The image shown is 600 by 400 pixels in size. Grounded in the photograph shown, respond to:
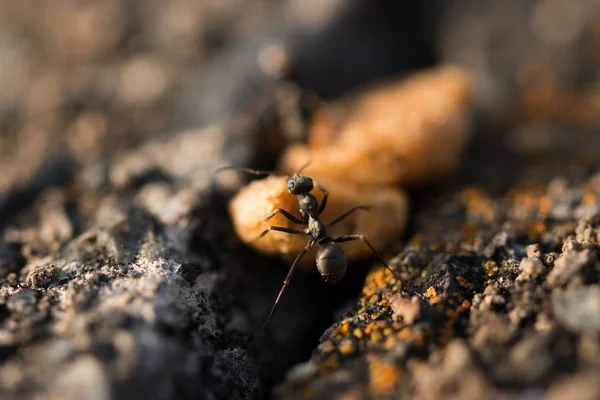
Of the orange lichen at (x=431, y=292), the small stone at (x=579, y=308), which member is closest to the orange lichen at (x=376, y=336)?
the orange lichen at (x=431, y=292)

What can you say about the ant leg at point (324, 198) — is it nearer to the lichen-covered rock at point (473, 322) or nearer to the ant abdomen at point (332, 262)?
the ant abdomen at point (332, 262)

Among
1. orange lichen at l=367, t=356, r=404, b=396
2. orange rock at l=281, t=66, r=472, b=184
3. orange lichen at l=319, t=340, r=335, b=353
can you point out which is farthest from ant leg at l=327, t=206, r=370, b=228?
orange lichen at l=367, t=356, r=404, b=396

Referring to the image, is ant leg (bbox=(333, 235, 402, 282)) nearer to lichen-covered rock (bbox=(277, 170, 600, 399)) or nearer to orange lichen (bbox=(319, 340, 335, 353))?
lichen-covered rock (bbox=(277, 170, 600, 399))

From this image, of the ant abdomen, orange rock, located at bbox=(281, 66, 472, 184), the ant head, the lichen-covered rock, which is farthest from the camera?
orange rock, located at bbox=(281, 66, 472, 184)

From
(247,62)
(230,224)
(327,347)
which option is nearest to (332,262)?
(327,347)

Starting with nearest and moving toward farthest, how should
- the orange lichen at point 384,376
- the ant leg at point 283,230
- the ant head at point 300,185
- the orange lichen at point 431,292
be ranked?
the orange lichen at point 384,376, the orange lichen at point 431,292, the ant leg at point 283,230, the ant head at point 300,185

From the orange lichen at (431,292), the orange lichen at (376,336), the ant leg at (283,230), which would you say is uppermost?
the ant leg at (283,230)

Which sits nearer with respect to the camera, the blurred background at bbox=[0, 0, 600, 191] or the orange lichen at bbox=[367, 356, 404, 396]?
the orange lichen at bbox=[367, 356, 404, 396]

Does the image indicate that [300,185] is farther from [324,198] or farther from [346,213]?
[346,213]
